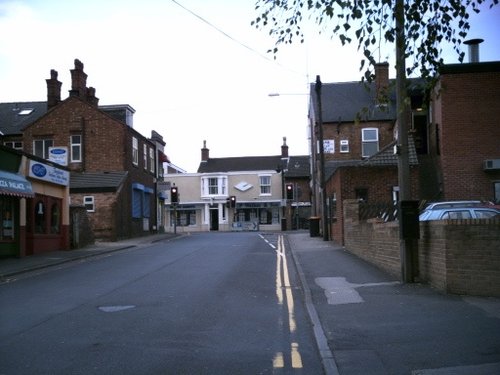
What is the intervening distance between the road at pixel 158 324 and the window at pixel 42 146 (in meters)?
22.5

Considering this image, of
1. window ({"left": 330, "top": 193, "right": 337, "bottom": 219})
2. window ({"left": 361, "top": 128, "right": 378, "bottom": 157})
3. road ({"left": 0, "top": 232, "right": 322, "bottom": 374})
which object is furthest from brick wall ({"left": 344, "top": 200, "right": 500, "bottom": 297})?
window ({"left": 361, "top": 128, "right": 378, "bottom": 157})

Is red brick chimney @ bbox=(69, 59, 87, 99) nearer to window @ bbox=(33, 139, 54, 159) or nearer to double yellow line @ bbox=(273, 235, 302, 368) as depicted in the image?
window @ bbox=(33, 139, 54, 159)

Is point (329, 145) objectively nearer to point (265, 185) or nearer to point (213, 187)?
point (265, 185)

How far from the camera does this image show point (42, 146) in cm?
3644

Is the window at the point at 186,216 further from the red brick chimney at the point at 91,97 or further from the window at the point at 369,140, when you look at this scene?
the window at the point at 369,140

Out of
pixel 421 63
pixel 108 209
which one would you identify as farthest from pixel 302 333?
pixel 108 209

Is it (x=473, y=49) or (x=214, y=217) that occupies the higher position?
(x=473, y=49)

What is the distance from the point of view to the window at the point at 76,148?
3619cm

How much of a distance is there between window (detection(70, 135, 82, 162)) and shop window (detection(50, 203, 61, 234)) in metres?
11.0

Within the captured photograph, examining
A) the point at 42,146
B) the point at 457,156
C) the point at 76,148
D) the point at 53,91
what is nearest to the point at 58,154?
the point at 76,148

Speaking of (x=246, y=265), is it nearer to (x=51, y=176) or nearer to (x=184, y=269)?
(x=184, y=269)

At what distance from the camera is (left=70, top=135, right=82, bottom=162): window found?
3619 cm

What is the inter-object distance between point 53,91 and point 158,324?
34700 millimetres

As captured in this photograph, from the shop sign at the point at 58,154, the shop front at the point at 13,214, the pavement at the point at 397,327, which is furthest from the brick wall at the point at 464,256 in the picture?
the shop sign at the point at 58,154
